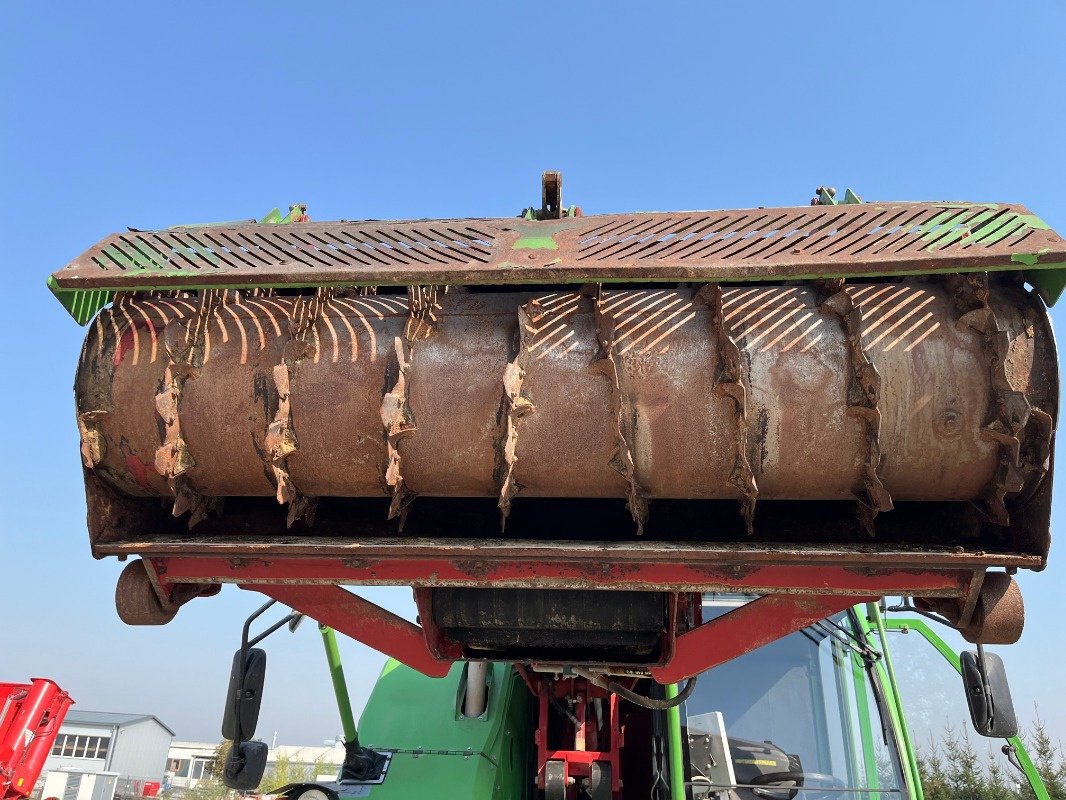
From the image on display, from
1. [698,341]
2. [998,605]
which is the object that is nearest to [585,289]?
[698,341]

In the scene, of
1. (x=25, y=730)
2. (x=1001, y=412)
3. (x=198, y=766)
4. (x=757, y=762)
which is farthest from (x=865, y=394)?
(x=198, y=766)

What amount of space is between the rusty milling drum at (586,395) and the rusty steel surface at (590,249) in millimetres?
167

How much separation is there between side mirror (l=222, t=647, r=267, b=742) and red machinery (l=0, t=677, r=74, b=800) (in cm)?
179

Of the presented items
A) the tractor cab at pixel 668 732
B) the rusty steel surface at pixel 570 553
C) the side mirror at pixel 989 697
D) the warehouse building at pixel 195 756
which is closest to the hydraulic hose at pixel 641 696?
the tractor cab at pixel 668 732

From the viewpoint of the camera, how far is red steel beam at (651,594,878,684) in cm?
260

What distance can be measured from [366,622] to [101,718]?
48.5 meters

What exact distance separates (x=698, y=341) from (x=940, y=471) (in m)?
0.77

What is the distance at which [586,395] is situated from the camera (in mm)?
2393

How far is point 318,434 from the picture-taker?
2.48 m

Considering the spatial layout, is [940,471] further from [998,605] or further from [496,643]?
[496,643]

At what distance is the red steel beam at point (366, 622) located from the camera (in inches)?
109

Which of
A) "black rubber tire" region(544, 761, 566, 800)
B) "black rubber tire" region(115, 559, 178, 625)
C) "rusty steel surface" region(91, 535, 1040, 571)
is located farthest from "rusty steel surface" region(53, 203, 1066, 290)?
"black rubber tire" region(544, 761, 566, 800)

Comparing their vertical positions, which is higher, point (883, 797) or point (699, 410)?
point (699, 410)

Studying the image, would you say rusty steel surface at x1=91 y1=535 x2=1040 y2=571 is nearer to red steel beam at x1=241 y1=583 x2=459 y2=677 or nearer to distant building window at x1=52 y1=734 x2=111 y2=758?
red steel beam at x1=241 y1=583 x2=459 y2=677
